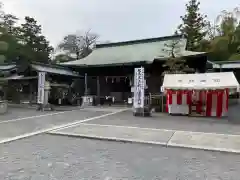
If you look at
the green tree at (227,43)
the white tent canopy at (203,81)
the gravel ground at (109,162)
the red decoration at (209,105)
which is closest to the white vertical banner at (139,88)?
the white tent canopy at (203,81)

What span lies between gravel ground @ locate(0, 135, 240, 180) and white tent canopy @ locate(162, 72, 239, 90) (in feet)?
17.4

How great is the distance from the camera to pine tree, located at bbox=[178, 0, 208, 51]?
25.9 metres

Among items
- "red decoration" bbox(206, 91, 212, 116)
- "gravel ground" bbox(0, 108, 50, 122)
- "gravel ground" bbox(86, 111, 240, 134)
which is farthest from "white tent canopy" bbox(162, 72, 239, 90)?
"gravel ground" bbox(0, 108, 50, 122)

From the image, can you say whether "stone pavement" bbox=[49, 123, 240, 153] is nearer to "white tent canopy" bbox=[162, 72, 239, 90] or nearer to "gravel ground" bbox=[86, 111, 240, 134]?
"gravel ground" bbox=[86, 111, 240, 134]

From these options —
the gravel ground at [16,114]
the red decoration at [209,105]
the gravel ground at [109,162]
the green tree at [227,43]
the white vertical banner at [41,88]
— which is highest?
the green tree at [227,43]

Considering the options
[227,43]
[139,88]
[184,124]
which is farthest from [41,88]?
[227,43]

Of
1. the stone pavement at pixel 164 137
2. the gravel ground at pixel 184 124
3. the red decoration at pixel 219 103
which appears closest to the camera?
the stone pavement at pixel 164 137

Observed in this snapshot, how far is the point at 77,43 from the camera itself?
124 ft

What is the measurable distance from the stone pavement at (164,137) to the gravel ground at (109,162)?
0.34m

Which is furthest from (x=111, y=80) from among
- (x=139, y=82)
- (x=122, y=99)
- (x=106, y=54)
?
(x=139, y=82)

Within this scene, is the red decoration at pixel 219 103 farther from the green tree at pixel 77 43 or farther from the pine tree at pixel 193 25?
the green tree at pixel 77 43

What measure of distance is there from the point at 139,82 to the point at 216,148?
594cm

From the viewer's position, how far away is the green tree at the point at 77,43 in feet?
120

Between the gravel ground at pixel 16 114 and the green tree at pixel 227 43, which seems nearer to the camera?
the gravel ground at pixel 16 114
